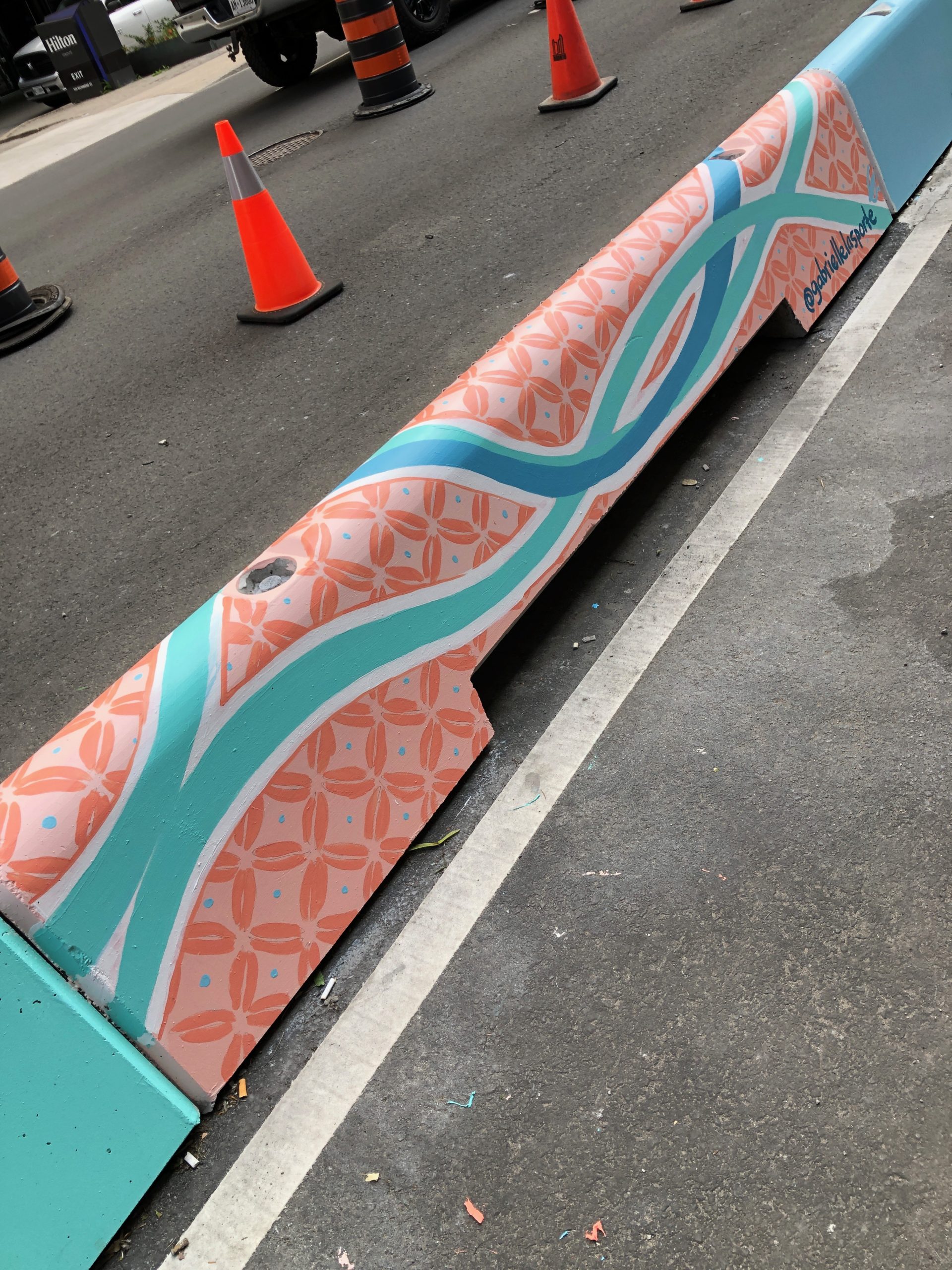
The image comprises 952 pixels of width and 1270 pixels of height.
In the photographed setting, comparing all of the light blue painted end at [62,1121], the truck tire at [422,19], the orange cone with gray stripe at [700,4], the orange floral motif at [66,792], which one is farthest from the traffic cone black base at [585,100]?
the light blue painted end at [62,1121]

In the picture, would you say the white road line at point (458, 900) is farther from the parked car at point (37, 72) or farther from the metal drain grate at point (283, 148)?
the parked car at point (37, 72)

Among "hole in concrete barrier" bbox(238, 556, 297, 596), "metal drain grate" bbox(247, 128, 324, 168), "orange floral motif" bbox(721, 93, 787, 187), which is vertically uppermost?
"hole in concrete barrier" bbox(238, 556, 297, 596)

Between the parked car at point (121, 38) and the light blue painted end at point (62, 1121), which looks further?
the parked car at point (121, 38)

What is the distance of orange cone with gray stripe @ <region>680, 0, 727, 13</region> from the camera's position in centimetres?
1032

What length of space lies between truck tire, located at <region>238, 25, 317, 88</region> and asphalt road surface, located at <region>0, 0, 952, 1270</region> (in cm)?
786

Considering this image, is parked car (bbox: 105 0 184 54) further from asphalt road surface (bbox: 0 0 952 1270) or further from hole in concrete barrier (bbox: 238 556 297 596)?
hole in concrete barrier (bbox: 238 556 297 596)

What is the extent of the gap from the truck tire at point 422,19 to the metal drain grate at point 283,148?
8.85ft

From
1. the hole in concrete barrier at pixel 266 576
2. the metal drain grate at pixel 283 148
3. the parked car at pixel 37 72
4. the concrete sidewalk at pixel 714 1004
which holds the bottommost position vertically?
the concrete sidewalk at pixel 714 1004

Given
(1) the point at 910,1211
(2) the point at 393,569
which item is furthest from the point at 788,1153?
(2) the point at 393,569

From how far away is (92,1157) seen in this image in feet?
6.50

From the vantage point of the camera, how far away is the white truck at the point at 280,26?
439 inches

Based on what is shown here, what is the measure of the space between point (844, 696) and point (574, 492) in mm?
1004

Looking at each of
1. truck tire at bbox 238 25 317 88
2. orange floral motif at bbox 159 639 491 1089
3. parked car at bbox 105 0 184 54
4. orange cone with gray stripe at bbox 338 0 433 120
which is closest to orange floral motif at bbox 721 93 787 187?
orange floral motif at bbox 159 639 491 1089
